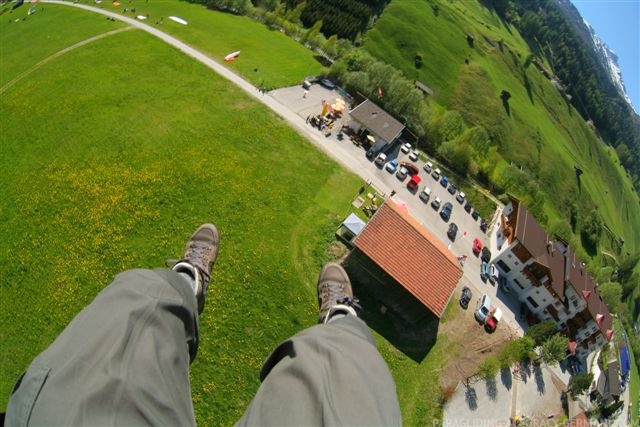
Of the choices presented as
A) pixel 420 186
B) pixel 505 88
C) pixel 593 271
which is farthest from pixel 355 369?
pixel 505 88

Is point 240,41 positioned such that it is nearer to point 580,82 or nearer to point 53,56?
point 53,56

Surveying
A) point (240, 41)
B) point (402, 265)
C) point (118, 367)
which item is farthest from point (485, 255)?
point (240, 41)

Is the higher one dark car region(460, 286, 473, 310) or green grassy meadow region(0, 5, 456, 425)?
dark car region(460, 286, 473, 310)

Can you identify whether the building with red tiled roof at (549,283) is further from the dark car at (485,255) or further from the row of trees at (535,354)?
the row of trees at (535,354)

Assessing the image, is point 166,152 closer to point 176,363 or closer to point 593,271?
point 176,363

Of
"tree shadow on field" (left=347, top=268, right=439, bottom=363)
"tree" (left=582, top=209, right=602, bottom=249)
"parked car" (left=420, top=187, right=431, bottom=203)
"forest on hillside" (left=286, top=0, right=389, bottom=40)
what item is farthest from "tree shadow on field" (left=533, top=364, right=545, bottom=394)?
"forest on hillside" (left=286, top=0, right=389, bottom=40)

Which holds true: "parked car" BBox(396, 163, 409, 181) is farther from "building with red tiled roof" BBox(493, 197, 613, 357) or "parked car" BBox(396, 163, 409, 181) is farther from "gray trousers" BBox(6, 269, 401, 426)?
"gray trousers" BBox(6, 269, 401, 426)

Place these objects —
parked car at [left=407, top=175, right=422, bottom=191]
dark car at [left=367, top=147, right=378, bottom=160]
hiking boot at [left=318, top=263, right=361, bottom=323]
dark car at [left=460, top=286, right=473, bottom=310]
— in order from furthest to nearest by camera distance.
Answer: dark car at [left=367, top=147, right=378, bottom=160], parked car at [left=407, top=175, right=422, bottom=191], dark car at [left=460, top=286, right=473, bottom=310], hiking boot at [left=318, top=263, right=361, bottom=323]
